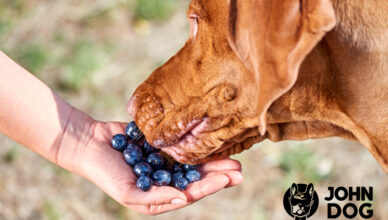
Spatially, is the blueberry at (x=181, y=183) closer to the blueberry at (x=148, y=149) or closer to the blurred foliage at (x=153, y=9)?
the blueberry at (x=148, y=149)

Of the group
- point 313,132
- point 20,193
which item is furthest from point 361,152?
point 20,193

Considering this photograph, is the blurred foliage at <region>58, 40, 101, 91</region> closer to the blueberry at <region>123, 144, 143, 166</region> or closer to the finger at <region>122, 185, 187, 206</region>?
the blueberry at <region>123, 144, 143, 166</region>

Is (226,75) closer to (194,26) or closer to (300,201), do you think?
(194,26)

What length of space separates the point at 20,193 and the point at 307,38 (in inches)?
151

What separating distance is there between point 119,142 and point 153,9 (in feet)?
11.7

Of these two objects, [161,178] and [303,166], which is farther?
[303,166]

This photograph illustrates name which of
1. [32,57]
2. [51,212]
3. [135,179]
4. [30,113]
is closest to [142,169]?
[135,179]

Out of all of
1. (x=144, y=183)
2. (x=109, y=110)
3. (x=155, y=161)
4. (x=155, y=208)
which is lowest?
(x=155, y=208)

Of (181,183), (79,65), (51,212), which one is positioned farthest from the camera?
(79,65)

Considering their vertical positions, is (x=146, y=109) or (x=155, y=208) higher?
(x=146, y=109)

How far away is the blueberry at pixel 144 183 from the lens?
3.15m

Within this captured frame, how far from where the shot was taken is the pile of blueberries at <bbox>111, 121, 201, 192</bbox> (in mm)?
3287

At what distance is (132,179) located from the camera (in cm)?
329

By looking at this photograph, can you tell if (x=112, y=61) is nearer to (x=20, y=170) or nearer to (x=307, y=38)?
(x=20, y=170)
